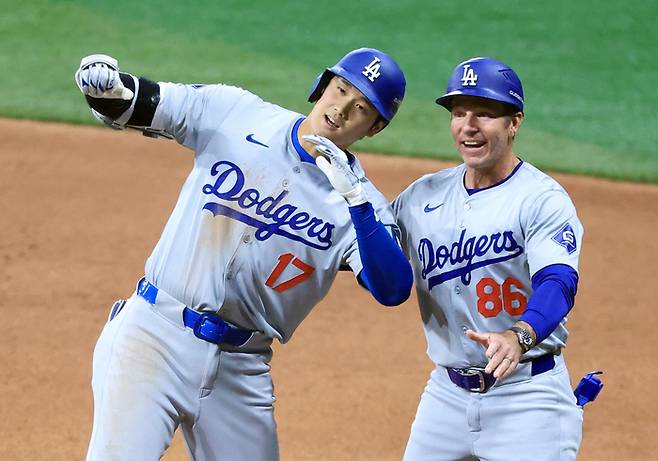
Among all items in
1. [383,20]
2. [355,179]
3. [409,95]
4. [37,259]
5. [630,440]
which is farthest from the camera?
[383,20]

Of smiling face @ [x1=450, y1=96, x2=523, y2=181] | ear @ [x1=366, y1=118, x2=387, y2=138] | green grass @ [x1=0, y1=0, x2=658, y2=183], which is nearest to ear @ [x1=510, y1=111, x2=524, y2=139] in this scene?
smiling face @ [x1=450, y1=96, x2=523, y2=181]

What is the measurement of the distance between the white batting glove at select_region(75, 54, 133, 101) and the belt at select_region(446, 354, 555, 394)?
1784 mm

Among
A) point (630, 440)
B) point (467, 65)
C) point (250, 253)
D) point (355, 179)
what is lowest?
point (630, 440)

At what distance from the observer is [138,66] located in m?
12.4

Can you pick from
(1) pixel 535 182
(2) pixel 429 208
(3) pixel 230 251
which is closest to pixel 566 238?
(1) pixel 535 182

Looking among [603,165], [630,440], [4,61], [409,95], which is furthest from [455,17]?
[630,440]

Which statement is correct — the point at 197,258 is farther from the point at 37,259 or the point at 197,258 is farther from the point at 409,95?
the point at 409,95

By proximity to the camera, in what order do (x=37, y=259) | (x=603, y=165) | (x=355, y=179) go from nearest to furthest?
1. (x=355, y=179)
2. (x=37, y=259)
3. (x=603, y=165)

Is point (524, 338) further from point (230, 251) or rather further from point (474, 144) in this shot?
point (230, 251)

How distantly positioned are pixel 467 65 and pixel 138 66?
8.26 meters

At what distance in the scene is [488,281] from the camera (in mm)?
4605

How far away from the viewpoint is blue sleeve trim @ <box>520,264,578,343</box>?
13.5ft

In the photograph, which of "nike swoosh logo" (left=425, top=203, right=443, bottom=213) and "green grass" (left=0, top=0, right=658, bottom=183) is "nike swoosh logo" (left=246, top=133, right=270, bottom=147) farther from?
"green grass" (left=0, top=0, right=658, bottom=183)

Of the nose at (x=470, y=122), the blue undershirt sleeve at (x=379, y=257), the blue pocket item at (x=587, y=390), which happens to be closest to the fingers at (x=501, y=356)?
the blue undershirt sleeve at (x=379, y=257)
